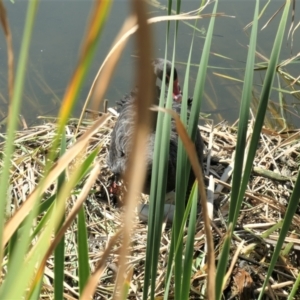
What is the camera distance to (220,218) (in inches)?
73.8

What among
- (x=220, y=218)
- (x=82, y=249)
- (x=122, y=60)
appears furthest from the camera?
(x=122, y=60)

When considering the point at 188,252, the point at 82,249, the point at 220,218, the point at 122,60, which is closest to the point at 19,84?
the point at 82,249

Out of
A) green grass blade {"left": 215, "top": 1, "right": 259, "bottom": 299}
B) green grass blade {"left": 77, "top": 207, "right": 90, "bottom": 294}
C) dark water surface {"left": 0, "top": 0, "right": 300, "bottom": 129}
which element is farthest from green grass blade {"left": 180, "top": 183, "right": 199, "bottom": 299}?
dark water surface {"left": 0, "top": 0, "right": 300, "bottom": 129}

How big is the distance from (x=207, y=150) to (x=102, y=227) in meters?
0.65

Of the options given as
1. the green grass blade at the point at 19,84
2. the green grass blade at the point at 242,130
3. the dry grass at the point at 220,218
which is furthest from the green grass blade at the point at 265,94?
the dry grass at the point at 220,218

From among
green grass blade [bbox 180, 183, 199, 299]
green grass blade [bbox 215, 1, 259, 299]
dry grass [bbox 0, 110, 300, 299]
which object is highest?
green grass blade [bbox 215, 1, 259, 299]

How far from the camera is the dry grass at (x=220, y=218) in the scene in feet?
5.32

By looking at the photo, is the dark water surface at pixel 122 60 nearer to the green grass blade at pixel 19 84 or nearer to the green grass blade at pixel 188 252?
the green grass blade at pixel 188 252

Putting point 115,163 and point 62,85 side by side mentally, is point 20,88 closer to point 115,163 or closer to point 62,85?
point 115,163

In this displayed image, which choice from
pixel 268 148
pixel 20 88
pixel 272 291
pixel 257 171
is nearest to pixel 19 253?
pixel 20 88

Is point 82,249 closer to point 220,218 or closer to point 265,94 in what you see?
point 265,94

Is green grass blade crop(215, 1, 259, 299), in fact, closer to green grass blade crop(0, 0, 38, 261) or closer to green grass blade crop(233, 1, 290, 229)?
green grass blade crop(233, 1, 290, 229)

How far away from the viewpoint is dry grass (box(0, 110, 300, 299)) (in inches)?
63.8

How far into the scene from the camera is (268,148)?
2270mm
